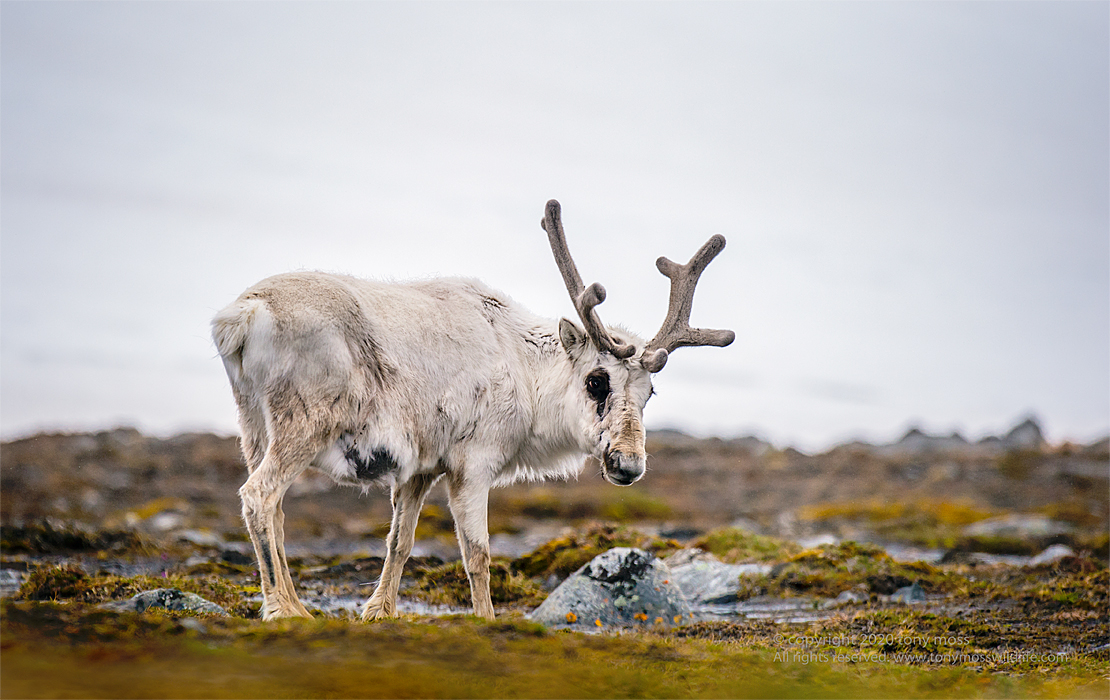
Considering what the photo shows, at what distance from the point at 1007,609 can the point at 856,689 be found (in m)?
8.98

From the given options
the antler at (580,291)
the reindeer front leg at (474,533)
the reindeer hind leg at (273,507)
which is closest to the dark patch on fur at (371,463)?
the reindeer hind leg at (273,507)

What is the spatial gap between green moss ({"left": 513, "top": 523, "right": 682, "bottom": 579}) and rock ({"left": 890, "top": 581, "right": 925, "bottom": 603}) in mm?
4263

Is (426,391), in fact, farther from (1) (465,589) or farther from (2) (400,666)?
(1) (465,589)

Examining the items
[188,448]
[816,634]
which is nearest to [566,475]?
[816,634]

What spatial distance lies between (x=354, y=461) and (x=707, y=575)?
8.12 m

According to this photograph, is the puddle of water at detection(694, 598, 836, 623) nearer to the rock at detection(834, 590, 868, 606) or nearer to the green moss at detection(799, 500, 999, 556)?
the rock at detection(834, 590, 868, 606)

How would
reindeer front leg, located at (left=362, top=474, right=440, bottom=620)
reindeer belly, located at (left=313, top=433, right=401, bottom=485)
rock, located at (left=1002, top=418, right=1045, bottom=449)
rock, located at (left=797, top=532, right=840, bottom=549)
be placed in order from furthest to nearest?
rock, located at (left=1002, top=418, right=1045, bottom=449) → rock, located at (left=797, top=532, right=840, bottom=549) → reindeer front leg, located at (left=362, top=474, right=440, bottom=620) → reindeer belly, located at (left=313, top=433, right=401, bottom=485)

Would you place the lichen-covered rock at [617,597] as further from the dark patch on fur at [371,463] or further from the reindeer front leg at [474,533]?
the dark patch on fur at [371,463]

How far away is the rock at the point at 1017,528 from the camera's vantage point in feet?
80.3

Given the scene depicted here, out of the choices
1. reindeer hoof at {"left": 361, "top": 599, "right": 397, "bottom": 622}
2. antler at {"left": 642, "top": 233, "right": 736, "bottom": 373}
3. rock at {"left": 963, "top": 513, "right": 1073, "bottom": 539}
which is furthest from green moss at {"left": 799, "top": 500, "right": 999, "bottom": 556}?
reindeer hoof at {"left": 361, "top": 599, "right": 397, "bottom": 622}

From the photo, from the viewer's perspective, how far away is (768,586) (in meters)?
14.6

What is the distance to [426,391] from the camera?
373 inches

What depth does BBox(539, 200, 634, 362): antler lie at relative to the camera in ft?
33.5

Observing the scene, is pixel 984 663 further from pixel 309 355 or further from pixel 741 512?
pixel 741 512
